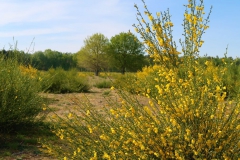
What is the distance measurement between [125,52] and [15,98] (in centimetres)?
3514

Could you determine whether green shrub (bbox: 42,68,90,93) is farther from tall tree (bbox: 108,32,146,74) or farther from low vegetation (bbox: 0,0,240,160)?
tall tree (bbox: 108,32,146,74)

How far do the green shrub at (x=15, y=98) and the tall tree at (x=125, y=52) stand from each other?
32166mm

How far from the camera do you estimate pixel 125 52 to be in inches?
1613

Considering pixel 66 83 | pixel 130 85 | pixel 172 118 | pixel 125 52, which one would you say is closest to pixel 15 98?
pixel 130 85

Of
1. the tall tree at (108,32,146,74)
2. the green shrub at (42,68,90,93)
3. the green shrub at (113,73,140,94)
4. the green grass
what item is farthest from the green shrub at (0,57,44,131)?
the tall tree at (108,32,146,74)

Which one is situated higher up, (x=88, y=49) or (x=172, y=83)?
(x=88, y=49)

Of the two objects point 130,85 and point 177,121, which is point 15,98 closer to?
point 130,85

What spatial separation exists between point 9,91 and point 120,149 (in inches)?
146

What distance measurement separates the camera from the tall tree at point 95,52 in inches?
1622

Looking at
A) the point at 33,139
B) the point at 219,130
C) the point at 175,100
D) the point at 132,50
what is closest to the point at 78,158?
the point at 175,100

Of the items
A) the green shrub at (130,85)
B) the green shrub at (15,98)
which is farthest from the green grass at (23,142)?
the green shrub at (130,85)

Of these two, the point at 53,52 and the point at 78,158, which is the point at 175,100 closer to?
the point at 78,158

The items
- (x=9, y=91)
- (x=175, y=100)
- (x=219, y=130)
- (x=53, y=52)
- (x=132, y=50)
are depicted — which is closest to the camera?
(x=219, y=130)

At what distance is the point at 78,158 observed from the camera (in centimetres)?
347
